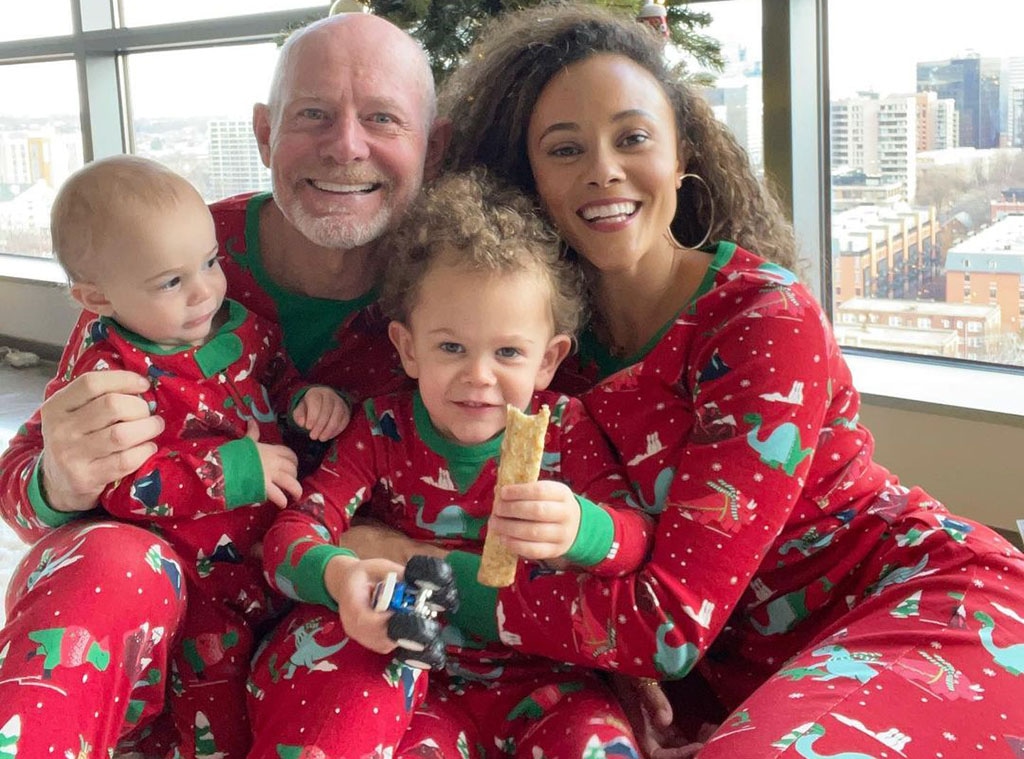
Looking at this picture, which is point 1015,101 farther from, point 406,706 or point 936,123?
point 406,706

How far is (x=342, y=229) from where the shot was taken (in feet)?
6.09

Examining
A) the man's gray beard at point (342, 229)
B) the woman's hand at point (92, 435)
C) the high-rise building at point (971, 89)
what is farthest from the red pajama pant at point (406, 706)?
the high-rise building at point (971, 89)

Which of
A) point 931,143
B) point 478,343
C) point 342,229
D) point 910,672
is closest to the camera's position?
point 910,672

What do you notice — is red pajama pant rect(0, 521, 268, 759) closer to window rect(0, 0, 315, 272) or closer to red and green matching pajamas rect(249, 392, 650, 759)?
red and green matching pajamas rect(249, 392, 650, 759)

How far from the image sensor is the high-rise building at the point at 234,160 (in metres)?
5.11

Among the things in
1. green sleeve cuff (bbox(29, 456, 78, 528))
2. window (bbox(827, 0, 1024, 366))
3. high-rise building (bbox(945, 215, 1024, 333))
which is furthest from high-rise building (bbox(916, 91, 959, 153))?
green sleeve cuff (bbox(29, 456, 78, 528))

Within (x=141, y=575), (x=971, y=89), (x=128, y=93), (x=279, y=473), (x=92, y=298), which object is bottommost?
(x=141, y=575)

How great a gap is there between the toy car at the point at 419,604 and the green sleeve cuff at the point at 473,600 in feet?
0.49

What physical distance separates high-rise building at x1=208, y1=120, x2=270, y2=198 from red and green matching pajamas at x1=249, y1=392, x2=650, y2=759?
3.65 metres

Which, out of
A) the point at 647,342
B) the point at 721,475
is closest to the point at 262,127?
the point at 647,342

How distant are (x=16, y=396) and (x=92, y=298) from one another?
366 centimetres

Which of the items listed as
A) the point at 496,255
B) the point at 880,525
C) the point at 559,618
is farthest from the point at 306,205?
the point at 880,525

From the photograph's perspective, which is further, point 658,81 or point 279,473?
point 658,81

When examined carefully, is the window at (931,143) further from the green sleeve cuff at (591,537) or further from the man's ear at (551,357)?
the green sleeve cuff at (591,537)
